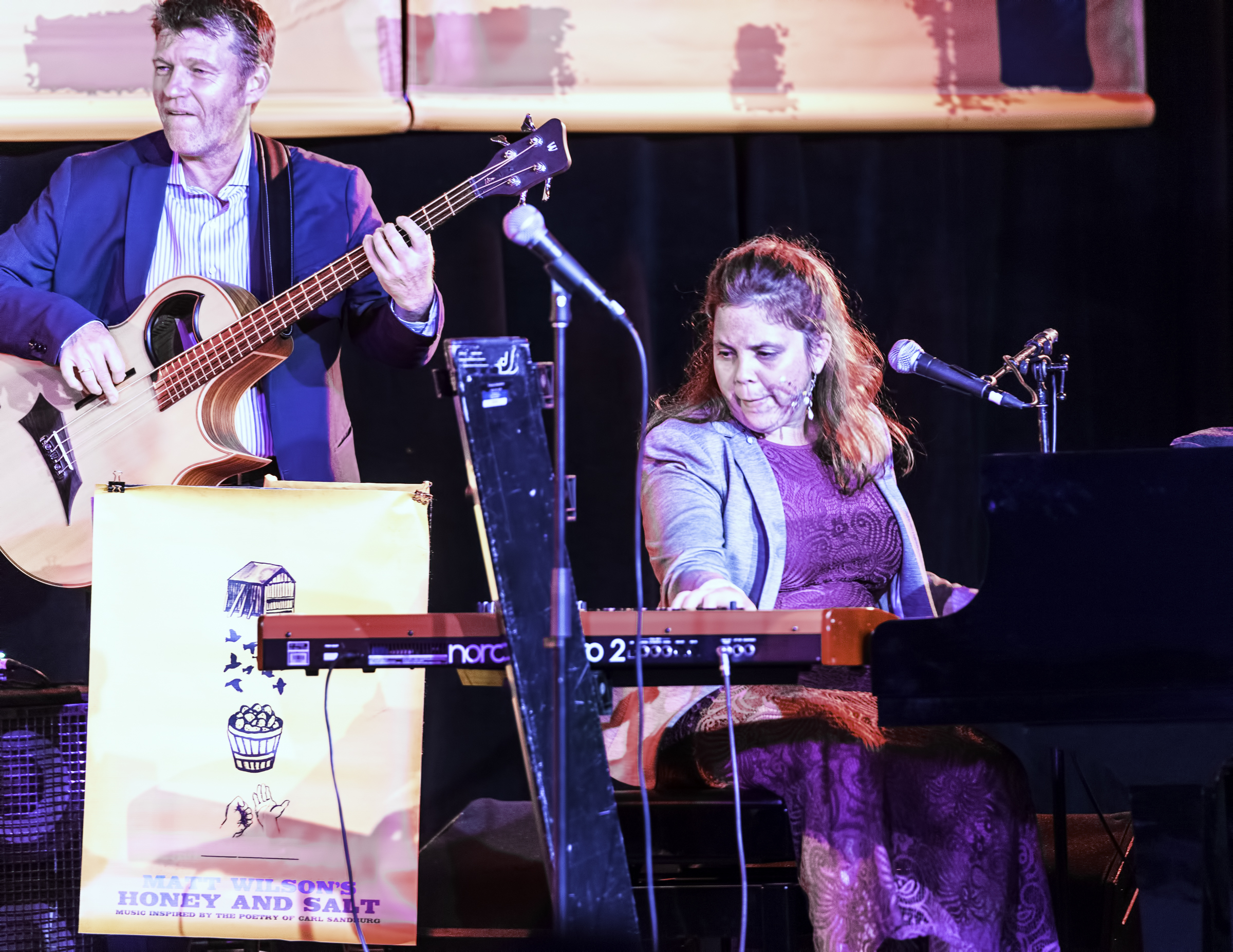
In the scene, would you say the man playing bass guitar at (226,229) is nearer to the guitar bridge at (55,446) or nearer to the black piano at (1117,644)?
the guitar bridge at (55,446)

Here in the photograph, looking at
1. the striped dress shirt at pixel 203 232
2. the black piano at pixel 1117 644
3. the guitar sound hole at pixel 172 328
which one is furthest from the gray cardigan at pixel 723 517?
the striped dress shirt at pixel 203 232

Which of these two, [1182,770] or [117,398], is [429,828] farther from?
[1182,770]

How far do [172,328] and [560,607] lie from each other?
165 centimetres

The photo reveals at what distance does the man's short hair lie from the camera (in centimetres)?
301

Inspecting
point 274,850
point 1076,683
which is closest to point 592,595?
point 274,850

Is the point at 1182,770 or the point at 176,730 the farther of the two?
the point at 176,730

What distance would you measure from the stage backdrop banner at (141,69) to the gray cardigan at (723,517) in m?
1.56

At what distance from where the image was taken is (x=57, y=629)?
3344mm

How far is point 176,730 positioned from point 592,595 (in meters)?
1.63

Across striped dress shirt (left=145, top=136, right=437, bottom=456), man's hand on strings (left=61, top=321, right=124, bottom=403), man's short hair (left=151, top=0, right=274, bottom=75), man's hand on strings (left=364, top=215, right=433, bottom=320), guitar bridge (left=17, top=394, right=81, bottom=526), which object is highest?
man's short hair (left=151, top=0, right=274, bottom=75)

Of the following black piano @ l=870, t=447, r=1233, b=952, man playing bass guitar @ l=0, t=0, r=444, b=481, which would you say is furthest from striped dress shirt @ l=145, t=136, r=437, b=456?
black piano @ l=870, t=447, r=1233, b=952

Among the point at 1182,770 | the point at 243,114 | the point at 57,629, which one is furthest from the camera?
the point at 57,629

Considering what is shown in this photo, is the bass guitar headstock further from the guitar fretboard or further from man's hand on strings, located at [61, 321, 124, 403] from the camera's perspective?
man's hand on strings, located at [61, 321, 124, 403]

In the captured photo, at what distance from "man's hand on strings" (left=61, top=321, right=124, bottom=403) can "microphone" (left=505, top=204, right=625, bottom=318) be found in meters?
1.61
